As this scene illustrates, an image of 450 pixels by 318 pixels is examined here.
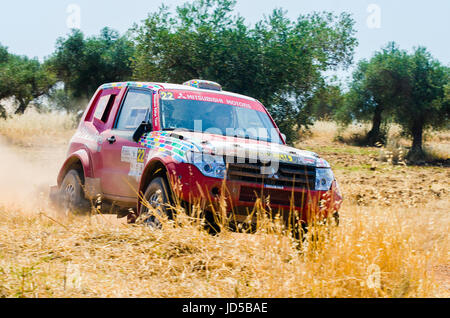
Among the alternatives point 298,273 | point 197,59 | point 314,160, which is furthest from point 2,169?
point 298,273

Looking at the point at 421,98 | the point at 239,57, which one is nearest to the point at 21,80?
the point at 239,57

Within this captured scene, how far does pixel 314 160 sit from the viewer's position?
20.3ft

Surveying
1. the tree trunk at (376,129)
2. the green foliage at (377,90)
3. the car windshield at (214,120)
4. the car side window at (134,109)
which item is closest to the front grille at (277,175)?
the car windshield at (214,120)

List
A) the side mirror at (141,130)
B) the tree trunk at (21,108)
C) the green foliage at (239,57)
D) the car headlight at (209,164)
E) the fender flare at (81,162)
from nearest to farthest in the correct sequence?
the car headlight at (209,164), the side mirror at (141,130), the fender flare at (81,162), the green foliage at (239,57), the tree trunk at (21,108)

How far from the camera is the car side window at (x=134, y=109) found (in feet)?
23.0

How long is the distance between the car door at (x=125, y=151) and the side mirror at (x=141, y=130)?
0.08 metres

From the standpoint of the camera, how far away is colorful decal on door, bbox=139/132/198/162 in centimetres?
569

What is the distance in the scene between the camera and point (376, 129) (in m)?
29.5

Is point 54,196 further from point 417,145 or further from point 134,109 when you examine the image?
point 417,145

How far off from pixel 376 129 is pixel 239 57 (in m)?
14.6

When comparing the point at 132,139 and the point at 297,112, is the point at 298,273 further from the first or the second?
the point at 297,112

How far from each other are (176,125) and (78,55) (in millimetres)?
26366

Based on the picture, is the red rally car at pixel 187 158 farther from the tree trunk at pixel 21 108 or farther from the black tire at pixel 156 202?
the tree trunk at pixel 21 108
